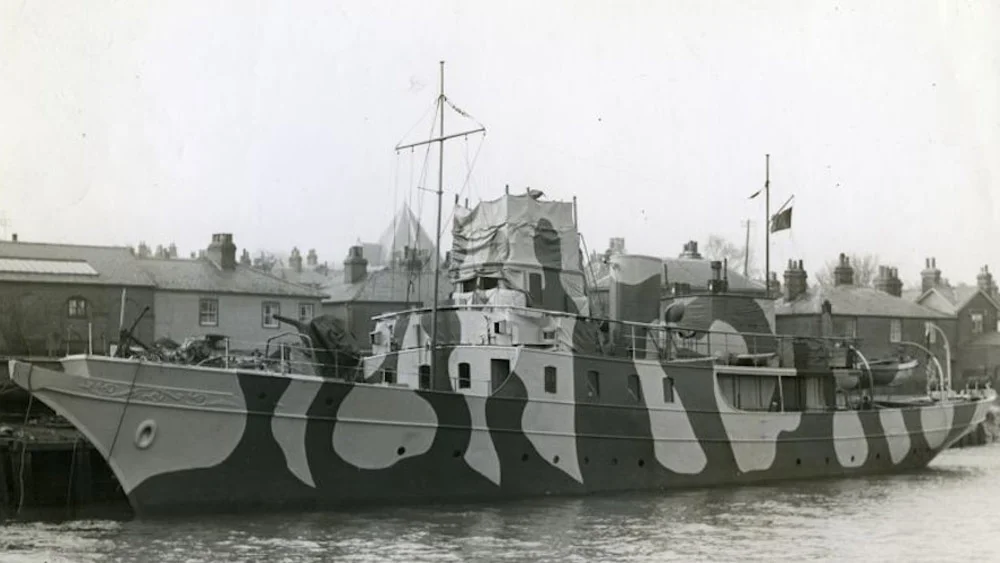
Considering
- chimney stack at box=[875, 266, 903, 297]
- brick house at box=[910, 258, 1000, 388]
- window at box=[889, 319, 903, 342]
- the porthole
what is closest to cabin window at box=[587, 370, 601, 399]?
the porthole

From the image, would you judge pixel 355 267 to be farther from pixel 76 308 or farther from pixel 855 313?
pixel 855 313

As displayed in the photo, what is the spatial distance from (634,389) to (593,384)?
1096 mm

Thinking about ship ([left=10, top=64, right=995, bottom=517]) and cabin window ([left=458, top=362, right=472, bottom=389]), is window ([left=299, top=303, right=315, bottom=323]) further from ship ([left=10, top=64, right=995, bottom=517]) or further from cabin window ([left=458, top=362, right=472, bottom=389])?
cabin window ([left=458, top=362, right=472, bottom=389])

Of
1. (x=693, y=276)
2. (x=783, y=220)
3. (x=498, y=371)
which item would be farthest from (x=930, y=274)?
(x=498, y=371)

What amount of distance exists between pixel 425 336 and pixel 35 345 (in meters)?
15.8

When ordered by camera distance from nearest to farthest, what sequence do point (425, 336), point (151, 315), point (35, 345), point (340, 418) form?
point (340, 418)
point (425, 336)
point (35, 345)
point (151, 315)

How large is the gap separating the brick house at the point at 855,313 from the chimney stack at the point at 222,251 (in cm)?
2195

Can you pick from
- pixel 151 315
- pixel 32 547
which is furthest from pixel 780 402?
pixel 151 315

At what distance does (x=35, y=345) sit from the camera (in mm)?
30469

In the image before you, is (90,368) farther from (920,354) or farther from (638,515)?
(920,354)

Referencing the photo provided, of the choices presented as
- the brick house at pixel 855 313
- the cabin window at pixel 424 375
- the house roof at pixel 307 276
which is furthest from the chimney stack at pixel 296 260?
the cabin window at pixel 424 375

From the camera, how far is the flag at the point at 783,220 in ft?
88.2

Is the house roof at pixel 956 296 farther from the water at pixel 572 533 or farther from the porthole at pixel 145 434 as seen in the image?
the porthole at pixel 145 434

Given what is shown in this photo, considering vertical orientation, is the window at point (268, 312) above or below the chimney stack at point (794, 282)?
below
